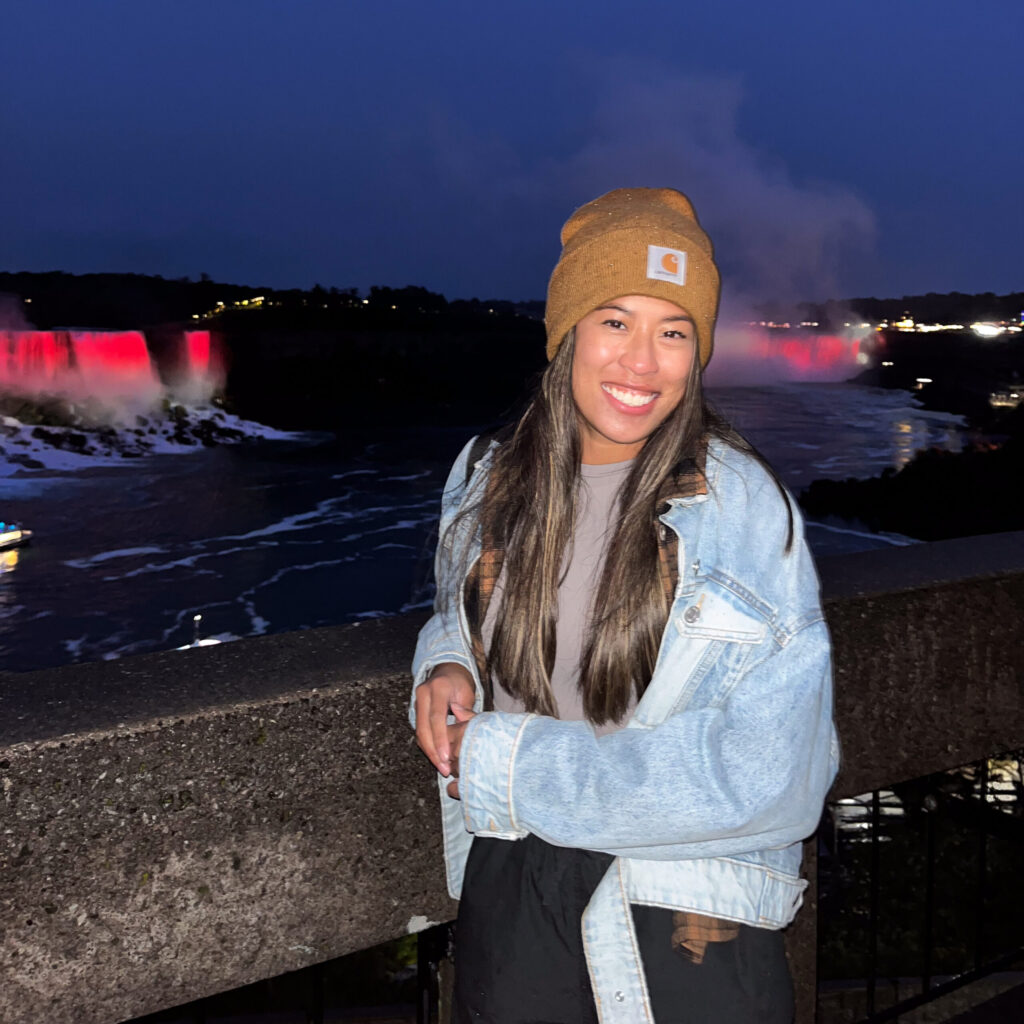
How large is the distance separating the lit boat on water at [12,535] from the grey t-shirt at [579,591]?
54.2 metres

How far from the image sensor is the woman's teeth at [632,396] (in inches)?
64.2

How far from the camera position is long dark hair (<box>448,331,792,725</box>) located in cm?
150

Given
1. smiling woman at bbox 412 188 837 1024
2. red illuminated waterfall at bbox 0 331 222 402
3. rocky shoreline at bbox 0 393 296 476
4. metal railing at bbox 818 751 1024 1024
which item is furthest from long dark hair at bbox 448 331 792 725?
red illuminated waterfall at bbox 0 331 222 402

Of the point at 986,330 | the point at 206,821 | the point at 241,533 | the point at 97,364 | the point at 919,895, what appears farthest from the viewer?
the point at 986,330

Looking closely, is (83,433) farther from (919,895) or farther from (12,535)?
(919,895)

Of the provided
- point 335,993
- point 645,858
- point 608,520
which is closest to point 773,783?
point 645,858

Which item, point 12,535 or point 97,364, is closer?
point 12,535

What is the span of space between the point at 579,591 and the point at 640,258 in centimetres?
52

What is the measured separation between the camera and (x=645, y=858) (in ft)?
4.66

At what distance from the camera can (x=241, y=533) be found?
55.7m

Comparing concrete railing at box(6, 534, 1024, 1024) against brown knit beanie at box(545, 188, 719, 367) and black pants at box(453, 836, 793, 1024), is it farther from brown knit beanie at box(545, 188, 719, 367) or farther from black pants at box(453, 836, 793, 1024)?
brown knit beanie at box(545, 188, 719, 367)

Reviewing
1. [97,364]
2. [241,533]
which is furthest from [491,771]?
[97,364]

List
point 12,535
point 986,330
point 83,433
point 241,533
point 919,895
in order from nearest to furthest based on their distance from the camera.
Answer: point 919,895, point 12,535, point 241,533, point 83,433, point 986,330

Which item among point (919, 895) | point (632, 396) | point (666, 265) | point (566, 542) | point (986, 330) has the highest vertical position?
point (986, 330)
